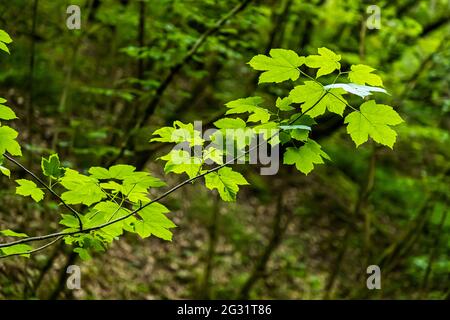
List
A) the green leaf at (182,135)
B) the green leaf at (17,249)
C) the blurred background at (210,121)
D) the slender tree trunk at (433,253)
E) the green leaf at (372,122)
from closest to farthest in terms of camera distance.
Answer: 1. the green leaf at (372,122)
2. the green leaf at (182,135)
3. the green leaf at (17,249)
4. the blurred background at (210,121)
5. the slender tree trunk at (433,253)

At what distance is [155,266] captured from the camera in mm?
5637

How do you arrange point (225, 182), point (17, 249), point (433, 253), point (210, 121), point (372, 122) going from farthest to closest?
point (433, 253) → point (210, 121) → point (17, 249) → point (225, 182) → point (372, 122)

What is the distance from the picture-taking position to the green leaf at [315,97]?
1.44m

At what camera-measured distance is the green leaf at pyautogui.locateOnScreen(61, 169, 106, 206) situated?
5.10ft

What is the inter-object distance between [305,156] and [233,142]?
27cm

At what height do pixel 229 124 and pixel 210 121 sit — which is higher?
pixel 210 121

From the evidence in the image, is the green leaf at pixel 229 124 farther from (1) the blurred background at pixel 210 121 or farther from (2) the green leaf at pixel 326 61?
(1) the blurred background at pixel 210 121

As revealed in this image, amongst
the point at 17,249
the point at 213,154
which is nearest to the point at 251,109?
the point at 213,154

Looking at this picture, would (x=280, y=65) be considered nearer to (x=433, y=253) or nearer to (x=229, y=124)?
(x=229, y=124)

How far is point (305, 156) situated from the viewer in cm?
Answer: 152

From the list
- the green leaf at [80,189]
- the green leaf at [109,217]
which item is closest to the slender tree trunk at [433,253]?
the green leaf at [109,217]

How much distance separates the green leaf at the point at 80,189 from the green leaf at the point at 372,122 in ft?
2.91
